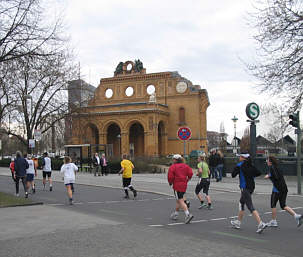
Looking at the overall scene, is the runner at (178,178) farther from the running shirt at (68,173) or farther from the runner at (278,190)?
the running shirt at (68,173)

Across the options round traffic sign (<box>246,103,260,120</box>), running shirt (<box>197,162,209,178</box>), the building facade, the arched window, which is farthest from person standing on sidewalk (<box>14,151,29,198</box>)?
the arched window

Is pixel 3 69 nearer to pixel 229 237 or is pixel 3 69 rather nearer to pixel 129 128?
pixel 229 237

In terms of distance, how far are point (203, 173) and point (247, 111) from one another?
9.48 metres

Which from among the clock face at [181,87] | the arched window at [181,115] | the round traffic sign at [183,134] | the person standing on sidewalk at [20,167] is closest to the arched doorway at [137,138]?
the arched window at [181,115]

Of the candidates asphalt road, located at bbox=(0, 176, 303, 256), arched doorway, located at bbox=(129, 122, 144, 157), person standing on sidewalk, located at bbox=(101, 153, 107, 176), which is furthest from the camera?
arched doorway, located at bbox=(129, 122, 144, 157)

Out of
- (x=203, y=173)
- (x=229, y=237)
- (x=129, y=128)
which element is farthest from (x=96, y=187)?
(x=129, y=128)

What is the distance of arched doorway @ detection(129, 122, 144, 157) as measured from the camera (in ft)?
218

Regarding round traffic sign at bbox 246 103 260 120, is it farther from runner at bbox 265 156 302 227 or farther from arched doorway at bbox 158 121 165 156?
arched doorway at bbox 158 121 165 156

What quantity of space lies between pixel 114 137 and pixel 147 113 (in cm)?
1006

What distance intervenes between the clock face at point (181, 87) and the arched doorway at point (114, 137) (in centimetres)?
1164

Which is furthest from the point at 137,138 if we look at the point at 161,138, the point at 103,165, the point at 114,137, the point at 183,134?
the point at 183,134

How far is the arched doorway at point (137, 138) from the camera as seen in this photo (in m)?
66.3

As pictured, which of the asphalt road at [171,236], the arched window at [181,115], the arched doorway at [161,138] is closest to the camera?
the asphalt road at [171,236]

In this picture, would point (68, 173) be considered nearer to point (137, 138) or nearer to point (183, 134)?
point (183, 134)
